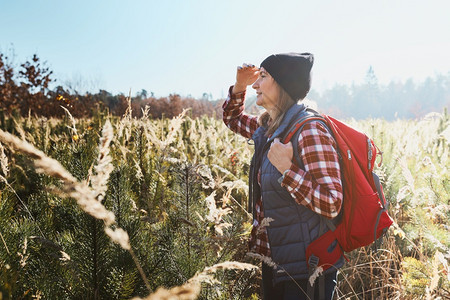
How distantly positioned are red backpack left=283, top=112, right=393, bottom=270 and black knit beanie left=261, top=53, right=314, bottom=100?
1.00 feet

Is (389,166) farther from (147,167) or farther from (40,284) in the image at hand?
(40,284)

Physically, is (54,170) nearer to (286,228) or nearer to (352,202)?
(286,228)

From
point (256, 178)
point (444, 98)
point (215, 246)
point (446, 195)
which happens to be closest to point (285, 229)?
point (256, 178)

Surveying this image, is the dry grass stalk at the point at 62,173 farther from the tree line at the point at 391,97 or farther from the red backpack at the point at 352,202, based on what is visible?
the tree line at the point at 391,97

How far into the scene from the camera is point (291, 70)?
6.46 ft

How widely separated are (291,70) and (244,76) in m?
0.60

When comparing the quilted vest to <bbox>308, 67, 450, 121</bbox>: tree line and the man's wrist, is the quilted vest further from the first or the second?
<bbox>308, 67, 450, 121</bbox>: tree line

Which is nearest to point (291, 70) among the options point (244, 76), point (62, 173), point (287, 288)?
Answer: point (244, 76)

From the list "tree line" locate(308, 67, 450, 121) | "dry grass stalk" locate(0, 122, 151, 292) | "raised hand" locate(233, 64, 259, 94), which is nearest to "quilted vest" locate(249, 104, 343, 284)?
"raised hand" locate(233, 64, 259, 94)

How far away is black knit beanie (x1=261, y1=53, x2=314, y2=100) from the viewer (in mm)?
1965

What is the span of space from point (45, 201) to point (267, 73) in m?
1.47

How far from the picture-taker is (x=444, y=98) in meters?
122

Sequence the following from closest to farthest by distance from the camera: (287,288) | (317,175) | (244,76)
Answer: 1. (317,175)
2. (287,288)
3. (244,76)

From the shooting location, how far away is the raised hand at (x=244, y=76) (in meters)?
2.44
